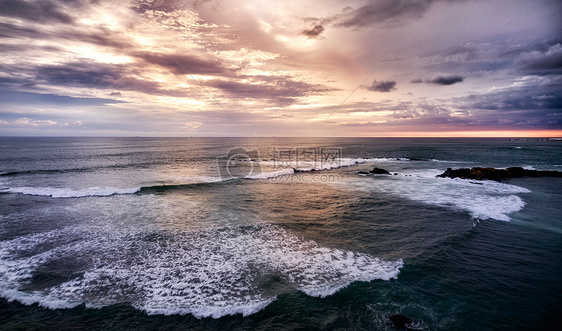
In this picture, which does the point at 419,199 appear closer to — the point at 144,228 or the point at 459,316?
the point at 459,316

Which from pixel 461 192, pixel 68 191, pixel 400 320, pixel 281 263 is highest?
pixel 68 191

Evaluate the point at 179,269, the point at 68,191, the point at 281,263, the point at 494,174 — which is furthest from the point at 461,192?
the point at 68,191

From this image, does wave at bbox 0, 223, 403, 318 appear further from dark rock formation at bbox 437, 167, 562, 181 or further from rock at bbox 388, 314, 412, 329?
dark rock formation at bbox 437, 167, 562, 181

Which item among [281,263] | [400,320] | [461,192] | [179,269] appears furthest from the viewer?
[461,192]

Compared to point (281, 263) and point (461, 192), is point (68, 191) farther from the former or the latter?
point (461, 192)

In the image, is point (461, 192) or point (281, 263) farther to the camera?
point (461, 192)

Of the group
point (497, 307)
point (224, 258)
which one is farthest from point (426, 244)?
point (224, 258)

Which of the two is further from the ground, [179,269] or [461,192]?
[179,269]
